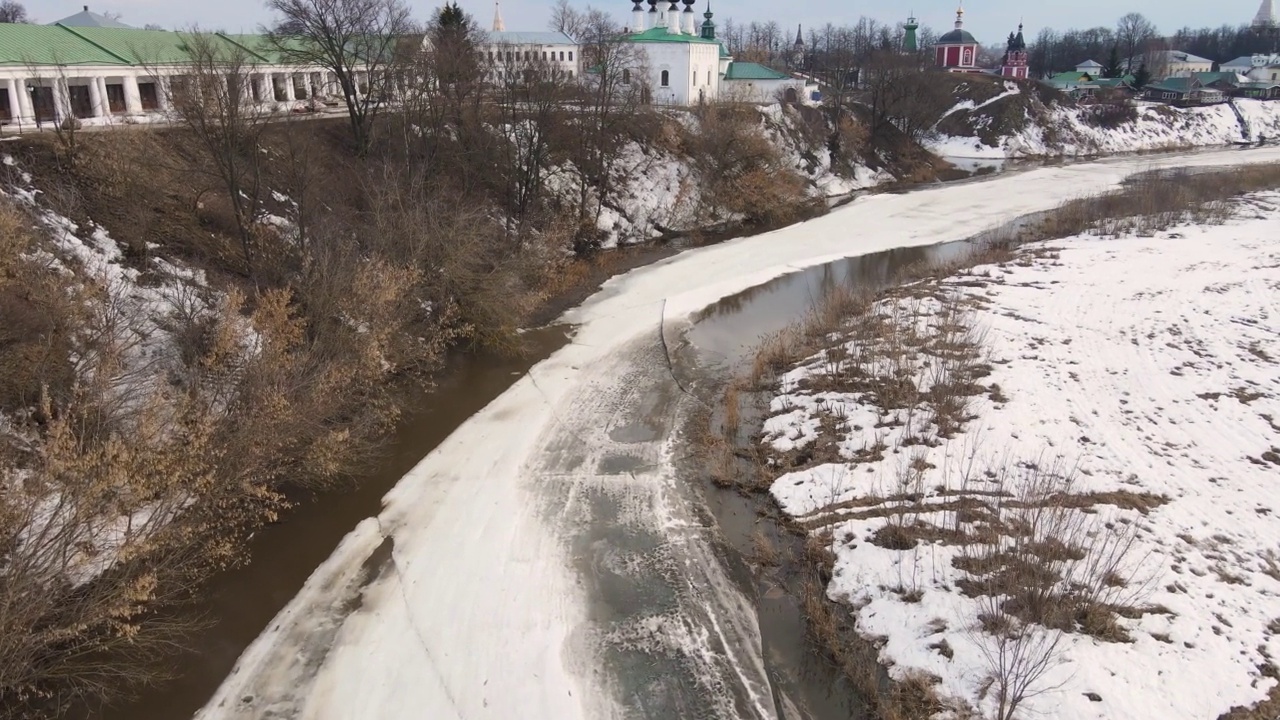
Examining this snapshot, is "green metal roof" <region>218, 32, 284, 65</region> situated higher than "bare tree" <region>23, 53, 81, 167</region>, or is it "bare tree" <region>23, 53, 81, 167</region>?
"green metal roof" <region>218, 32, 284, 65</region>

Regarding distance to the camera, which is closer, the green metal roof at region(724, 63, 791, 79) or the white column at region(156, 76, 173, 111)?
the white column at region(156, 76, 173, 111)

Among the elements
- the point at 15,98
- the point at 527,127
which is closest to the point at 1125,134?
the point at 527,127

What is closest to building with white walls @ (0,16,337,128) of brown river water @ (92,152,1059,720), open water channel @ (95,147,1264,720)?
brown river water @ (92,152,1059,720)

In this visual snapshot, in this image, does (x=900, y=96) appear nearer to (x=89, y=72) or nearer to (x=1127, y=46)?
(x=89, y=72)

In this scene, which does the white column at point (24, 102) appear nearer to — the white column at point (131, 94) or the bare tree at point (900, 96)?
the white column at point (131, 94)

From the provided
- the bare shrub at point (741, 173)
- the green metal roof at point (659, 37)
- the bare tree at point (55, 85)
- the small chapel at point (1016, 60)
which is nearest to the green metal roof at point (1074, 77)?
the small chapel at point (1016, 60)

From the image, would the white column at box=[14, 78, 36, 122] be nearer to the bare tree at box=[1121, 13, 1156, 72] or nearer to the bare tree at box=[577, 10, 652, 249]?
the bare tree at box=[577, 10, 652, 249]
